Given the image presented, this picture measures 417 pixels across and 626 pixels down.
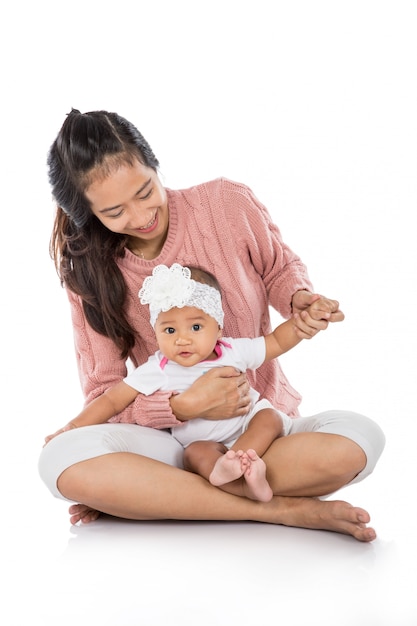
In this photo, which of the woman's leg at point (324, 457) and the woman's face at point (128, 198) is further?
the woman's face at point (128, 198)

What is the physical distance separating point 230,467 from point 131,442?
1.07 feet

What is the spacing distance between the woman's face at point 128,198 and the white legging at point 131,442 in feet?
1.60

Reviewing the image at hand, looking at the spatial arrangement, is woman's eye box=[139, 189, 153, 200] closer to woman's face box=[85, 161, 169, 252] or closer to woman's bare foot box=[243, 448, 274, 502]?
woman's face box=[85, 161, 169, 252]

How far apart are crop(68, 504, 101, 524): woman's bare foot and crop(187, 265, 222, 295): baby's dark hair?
2.02 feet

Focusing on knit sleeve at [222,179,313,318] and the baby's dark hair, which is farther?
knit sleeve at [222,179,313,318]

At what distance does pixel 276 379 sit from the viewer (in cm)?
248

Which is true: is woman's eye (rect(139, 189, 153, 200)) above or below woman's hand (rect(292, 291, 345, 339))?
above

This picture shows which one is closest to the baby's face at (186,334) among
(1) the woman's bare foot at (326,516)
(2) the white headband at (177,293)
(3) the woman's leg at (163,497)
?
(2) the white headband at (177,293)

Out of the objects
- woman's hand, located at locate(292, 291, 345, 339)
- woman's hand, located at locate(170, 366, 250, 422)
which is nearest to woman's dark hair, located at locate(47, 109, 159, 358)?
woman's hand, located at locate(170, 366, 250, 422)

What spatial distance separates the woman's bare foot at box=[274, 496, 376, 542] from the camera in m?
1.90

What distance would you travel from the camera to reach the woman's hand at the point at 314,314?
7.02 ft

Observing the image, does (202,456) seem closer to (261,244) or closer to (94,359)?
(94,359)

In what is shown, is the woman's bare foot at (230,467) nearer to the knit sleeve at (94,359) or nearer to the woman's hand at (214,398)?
the woman's hand at (214,398)

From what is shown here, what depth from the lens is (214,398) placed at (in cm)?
213
